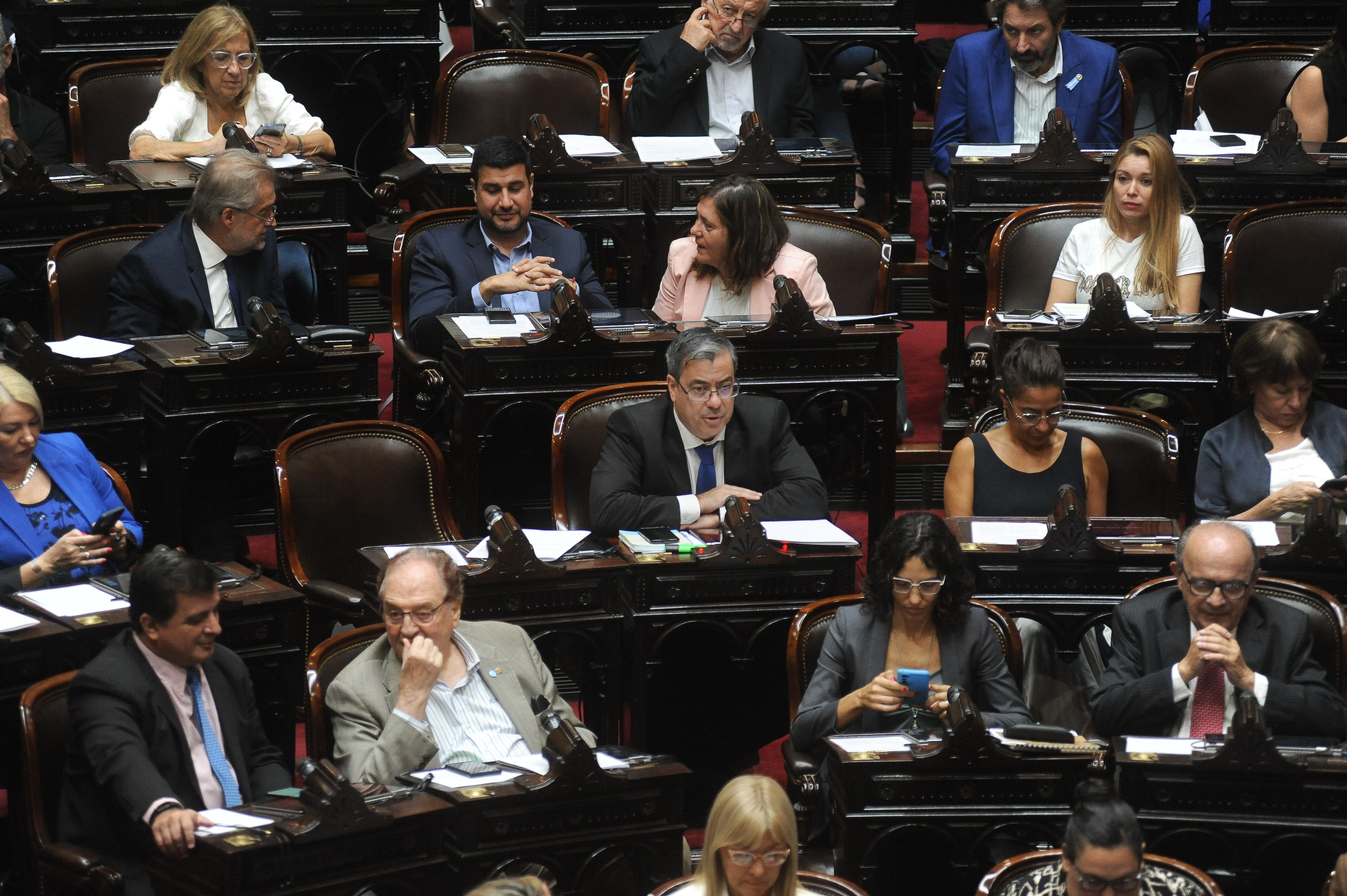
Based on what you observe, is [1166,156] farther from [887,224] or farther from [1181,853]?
[1181,853]

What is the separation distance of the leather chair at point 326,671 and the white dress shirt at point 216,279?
1.35 metres

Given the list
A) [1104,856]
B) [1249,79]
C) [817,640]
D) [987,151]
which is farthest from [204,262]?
[1249,79]

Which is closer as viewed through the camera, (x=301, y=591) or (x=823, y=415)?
(x=301, y=591)

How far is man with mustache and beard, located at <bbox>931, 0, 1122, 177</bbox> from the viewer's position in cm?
580

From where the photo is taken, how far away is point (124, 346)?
4527 mm

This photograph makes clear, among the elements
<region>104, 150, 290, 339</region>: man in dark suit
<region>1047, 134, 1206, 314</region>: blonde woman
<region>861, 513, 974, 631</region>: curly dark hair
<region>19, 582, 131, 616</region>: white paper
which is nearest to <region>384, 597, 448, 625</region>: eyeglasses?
<region>19, 582, 131, 616</region>: white paper

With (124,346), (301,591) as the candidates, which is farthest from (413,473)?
(124,346)

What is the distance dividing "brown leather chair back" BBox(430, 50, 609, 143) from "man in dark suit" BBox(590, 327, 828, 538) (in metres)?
1.68

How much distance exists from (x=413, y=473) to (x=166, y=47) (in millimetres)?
2295

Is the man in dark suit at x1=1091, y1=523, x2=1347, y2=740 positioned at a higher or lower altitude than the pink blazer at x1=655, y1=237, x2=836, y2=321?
lower

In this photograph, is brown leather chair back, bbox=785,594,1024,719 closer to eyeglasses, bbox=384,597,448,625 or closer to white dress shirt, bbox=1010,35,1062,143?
eyeglasses, bbox=384,597,448,625

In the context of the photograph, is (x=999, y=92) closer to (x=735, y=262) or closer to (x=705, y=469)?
(x=735, y=262)

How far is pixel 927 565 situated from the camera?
3740 mm

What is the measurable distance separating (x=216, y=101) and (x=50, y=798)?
8.83 ft
